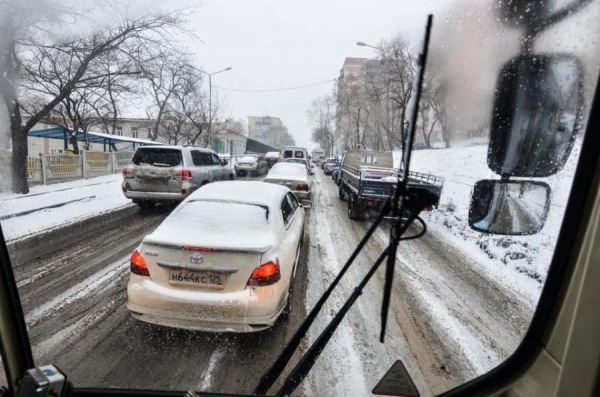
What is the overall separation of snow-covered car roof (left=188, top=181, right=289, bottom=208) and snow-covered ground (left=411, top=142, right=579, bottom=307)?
2.46m

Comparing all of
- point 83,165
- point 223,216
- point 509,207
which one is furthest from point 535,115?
point 83,165

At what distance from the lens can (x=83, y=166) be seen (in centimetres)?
1182

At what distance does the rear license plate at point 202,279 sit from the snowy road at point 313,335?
638mm

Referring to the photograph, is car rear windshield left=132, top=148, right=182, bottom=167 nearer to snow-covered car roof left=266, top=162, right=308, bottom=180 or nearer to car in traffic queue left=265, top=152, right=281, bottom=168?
snow-covered car roof left=266, top=162, right=308, bottom=180

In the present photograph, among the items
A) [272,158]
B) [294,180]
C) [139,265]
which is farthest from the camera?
[272,158]

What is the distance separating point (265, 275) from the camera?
A: 110 inches

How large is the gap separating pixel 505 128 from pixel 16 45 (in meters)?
2.12

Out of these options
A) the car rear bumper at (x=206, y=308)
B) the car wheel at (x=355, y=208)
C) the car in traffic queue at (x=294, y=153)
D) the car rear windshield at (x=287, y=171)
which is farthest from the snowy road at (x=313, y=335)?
the car in traffic queue at (x=294, y=153)

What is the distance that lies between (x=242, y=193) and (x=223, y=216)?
2.22 feet

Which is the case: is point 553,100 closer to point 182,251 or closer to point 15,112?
point 15,112

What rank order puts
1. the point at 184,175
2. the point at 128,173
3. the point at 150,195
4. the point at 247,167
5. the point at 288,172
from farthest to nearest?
1. the point at 247,167
2. the point at 288,172
3. the point at 184,175
4. the point at 150,195
5. the point at 128,173

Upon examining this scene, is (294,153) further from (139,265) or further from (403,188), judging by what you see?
(403,188)

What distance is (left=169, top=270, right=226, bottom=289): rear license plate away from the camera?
2658 millimetres

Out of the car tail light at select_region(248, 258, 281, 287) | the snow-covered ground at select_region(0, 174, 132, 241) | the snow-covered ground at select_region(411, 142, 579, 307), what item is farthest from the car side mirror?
the snow-covered ground at select_region(0, 174, 132, 241)
